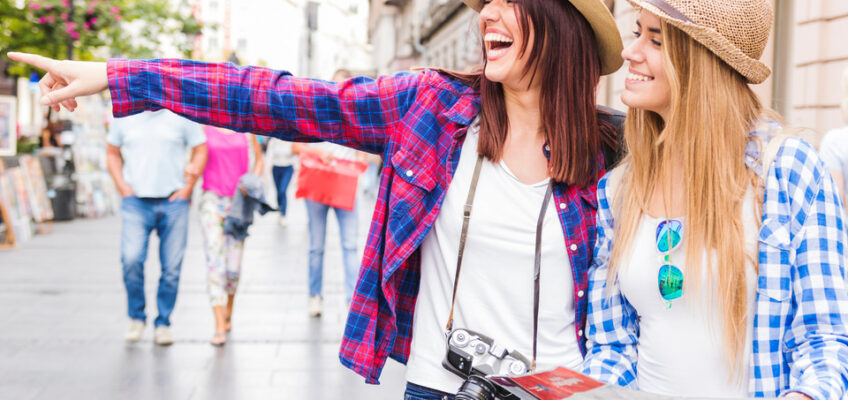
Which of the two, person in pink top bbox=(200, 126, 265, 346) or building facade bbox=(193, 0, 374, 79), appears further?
building facade bbox=(193, 0, 374, 79)

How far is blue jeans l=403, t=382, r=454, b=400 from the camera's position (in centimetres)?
233

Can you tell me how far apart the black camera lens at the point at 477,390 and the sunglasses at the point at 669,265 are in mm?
435

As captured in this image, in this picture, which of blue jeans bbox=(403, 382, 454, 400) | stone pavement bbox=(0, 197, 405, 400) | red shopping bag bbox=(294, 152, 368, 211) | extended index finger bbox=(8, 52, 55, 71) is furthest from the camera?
red shopping bag bbox=(294, 152, 368, 211)

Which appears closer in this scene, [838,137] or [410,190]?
[410,190]

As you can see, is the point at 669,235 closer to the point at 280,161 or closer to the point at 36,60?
the point at 36,60

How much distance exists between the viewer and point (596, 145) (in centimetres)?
246

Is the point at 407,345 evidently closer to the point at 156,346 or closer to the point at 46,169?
the point at 156,346

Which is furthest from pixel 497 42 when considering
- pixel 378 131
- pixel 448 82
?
pixel 378 131

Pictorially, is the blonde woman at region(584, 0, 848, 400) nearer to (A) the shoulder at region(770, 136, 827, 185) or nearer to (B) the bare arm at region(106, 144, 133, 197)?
(A) the shoulder at region(770, 136, 827, 185)

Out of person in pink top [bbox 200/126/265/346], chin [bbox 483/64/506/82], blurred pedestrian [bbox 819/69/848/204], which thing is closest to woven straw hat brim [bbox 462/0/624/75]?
chin [bbox 483/64/506/82]

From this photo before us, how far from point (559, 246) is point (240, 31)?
242 ft

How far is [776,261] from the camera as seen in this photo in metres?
1.81

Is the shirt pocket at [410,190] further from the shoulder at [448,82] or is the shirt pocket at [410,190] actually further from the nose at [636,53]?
the nose at [636,53]

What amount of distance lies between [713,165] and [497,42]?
0.73 metres
